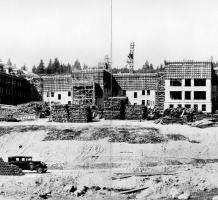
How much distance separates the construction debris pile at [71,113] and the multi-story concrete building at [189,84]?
828 inches

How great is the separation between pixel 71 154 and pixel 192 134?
1367cm

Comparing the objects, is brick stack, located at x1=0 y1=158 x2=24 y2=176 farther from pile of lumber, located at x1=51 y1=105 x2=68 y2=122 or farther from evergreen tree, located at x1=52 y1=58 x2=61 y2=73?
evergreen tree, located at x1=52 y1=58 x2=61 y2=73

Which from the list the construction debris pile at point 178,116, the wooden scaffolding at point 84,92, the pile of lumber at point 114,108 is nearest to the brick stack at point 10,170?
the construction debris pile at point 178,116

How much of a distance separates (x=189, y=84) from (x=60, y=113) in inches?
1033

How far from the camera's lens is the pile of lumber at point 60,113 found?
57.3 metres

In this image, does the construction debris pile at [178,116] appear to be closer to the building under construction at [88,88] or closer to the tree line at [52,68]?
the building under construction at [88,88]

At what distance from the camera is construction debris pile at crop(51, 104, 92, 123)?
5669 cm

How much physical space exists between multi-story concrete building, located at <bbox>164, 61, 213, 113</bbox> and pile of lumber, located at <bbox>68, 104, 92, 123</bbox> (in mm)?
21022

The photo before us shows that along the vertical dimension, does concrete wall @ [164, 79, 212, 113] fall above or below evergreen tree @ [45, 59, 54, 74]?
below

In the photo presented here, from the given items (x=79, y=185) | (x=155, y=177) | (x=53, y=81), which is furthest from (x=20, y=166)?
(x=53, y=81)

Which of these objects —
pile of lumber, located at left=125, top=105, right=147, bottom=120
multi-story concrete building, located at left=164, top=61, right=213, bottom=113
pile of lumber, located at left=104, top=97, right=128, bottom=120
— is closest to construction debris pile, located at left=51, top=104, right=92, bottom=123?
pile of lumber, located at left=104, top=97, right=128, bottom=120

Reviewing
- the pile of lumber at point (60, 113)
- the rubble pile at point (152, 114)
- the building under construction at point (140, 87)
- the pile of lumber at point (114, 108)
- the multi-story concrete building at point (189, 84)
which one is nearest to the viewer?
the pile of lumber at point (60, 113)

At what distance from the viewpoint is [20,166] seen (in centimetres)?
3294

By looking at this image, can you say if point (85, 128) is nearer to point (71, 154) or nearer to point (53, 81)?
point (71, 154)
